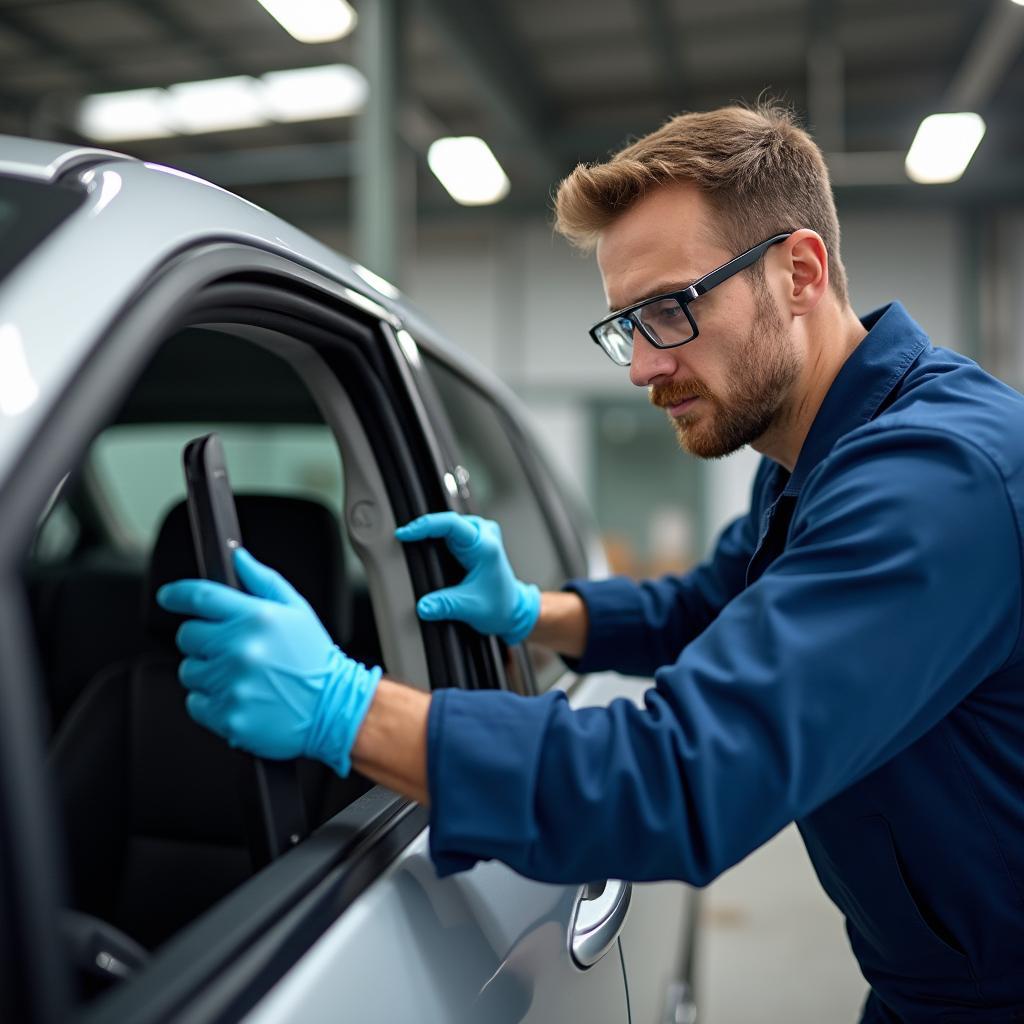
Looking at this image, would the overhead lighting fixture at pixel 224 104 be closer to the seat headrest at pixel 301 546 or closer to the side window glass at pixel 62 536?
the side window glass at pixel 62 536

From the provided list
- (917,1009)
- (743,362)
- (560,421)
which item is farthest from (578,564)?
(560,421)

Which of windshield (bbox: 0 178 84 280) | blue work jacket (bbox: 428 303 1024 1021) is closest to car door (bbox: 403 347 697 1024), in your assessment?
blue work jacket (bbox: 428 303 1024 1021)

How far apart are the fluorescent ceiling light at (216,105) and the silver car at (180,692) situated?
491 cm

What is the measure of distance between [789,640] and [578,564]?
1.33 metres

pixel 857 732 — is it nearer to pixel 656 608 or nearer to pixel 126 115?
pixel 656 608

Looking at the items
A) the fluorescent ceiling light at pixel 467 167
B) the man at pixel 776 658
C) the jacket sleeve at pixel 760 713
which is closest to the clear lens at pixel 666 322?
the man at pixel 776 658

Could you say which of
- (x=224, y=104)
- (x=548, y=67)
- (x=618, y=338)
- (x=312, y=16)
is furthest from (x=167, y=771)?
(x=224, y=104)

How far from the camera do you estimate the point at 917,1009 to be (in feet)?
3.66

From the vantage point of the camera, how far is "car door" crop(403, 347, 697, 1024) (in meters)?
1.53

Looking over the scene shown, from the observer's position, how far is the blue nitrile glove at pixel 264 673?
786mm

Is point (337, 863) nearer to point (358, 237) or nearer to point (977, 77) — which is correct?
point (358, 237)

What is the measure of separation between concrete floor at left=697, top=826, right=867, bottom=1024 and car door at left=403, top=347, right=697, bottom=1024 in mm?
326

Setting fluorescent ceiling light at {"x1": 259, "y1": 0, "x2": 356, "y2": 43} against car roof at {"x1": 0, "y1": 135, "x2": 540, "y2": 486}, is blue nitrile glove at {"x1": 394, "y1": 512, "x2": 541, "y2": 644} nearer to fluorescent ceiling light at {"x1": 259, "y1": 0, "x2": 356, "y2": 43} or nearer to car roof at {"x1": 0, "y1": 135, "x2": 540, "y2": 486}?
car roof at {"x1": 0, "y1": 135, "x2": 540, "y2": 486}

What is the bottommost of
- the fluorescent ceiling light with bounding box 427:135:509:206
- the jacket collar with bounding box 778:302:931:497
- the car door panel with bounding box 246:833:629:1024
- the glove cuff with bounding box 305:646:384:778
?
the car door panel with bounding box 246:833:629:1024
